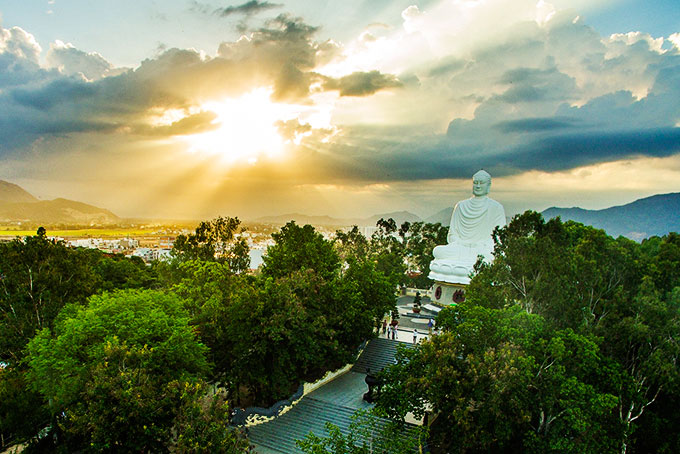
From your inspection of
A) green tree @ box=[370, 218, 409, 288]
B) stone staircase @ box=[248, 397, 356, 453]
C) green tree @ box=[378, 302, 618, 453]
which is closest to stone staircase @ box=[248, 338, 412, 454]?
stone staircase @ box=[248, 397, 356, 453]

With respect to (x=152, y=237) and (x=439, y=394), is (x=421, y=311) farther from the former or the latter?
(x=152, y=237)

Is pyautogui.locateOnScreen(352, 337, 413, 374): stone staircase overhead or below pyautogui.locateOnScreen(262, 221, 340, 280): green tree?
below

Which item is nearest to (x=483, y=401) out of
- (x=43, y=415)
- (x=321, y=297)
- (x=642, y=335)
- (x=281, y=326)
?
(x=642, y=335)

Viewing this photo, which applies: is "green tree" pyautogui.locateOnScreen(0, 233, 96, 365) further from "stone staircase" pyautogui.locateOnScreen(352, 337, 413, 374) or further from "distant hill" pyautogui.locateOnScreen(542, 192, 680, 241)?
"distant hill" pyautogui.locateOnScreen(542, 192, 680, 241)

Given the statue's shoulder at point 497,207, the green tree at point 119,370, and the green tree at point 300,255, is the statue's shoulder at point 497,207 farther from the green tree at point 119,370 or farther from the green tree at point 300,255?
the green tree at point 119,370

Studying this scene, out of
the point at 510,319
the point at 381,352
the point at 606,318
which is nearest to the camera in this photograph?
the point at 510,319
